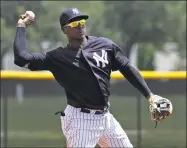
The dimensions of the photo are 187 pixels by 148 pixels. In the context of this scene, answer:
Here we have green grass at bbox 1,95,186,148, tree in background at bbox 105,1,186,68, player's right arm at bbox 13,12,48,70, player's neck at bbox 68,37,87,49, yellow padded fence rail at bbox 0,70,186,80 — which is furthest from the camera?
tree in background at bbox 105,1,186,68

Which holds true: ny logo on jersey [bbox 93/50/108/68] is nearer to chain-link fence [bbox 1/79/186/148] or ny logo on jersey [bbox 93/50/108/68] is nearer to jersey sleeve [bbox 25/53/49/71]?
jersey sleeve [bbox 25/53/49/71]

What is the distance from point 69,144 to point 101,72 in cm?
56

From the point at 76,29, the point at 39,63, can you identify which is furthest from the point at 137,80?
the point at 39,63

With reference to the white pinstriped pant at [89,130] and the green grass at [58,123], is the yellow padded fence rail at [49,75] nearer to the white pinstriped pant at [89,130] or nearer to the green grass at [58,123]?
the green grass at [58,123]

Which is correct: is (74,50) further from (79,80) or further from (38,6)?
(38,6)

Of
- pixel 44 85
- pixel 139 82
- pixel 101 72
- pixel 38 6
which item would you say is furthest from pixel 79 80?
pixel 38 6

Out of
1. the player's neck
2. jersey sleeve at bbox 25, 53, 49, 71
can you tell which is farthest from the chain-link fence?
the player's neck

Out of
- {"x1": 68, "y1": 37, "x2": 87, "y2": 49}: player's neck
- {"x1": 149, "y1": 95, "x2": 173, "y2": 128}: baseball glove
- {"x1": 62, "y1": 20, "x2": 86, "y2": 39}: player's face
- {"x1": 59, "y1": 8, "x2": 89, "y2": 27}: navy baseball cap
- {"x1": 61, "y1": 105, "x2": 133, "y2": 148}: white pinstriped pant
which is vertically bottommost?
{"x1": 61, "y1": 105, "x2": 133, "y2": 148}: white pinstriped pant

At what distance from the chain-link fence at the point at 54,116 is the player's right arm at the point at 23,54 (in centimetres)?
346

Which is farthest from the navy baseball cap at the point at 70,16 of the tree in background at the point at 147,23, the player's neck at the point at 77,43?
the tree in background at the point at 147,23

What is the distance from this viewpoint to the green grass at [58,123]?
7754mm

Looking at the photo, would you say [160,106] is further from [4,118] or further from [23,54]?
[4,118]

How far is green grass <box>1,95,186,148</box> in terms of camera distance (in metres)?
7.75

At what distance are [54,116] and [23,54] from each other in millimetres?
3775
